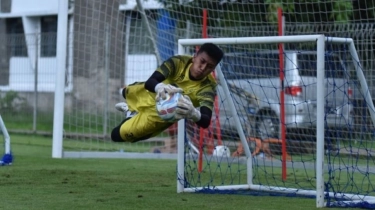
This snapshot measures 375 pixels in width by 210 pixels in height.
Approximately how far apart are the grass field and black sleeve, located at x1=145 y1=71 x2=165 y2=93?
4.01 ft

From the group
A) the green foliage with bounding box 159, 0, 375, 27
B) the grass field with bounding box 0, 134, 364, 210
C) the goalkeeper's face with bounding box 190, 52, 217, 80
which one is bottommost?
the grass field with bounding box 0, 134, 364, 210

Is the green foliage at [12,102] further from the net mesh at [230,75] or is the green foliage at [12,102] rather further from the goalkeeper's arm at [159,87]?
the goalkeeper's arm at [159,87]

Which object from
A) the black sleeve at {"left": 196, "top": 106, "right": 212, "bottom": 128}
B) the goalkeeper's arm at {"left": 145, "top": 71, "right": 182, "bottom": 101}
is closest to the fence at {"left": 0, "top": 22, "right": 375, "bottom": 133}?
the goalkeeper's arm at {"left": 145, "top": 71, "right": 182, "bottom": 101}

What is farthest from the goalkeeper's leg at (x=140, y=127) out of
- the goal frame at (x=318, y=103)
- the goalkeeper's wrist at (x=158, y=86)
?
the goal frame at (x=318, y=103)

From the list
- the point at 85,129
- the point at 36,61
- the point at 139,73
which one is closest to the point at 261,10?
the point at 139,73

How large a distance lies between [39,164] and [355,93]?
545 centimetres

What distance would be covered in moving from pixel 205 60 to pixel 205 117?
0.63m

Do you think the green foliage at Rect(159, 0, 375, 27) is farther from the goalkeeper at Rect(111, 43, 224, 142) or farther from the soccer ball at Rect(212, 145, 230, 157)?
the goalkeeper at Rect(111, 43, 224, 142)

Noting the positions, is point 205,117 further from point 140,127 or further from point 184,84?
point 140,127

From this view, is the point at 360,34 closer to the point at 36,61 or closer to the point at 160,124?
the point at 160,124

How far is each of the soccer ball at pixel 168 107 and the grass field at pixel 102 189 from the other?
3.30ft

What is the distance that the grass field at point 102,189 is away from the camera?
10.0m

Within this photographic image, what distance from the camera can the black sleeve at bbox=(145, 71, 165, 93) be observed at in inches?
393

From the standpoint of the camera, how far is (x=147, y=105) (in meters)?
10.6
